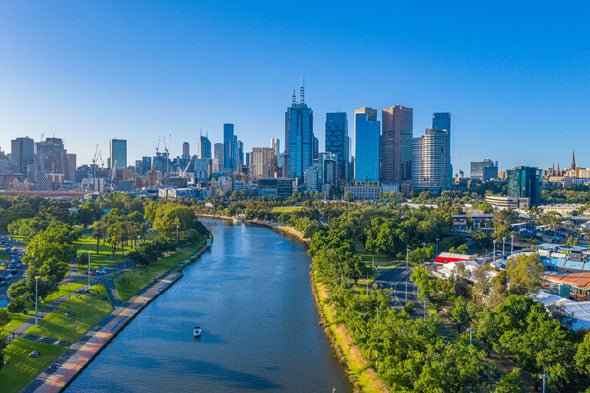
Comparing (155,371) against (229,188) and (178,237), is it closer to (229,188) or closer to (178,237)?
(178,237)

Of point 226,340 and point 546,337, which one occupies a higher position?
point 546,337

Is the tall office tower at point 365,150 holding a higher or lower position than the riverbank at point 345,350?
higher

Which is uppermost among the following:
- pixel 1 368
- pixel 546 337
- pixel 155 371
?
pixel 546 337

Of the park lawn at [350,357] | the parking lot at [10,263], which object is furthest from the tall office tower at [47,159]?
the park lawn at [350,357]

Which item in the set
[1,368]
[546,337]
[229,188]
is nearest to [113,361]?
[1,368]

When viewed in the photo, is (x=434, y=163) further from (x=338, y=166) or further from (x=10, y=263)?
(x=10, y=263)

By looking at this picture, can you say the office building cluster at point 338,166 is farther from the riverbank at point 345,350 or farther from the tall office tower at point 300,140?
the riverbank at point 345,350
